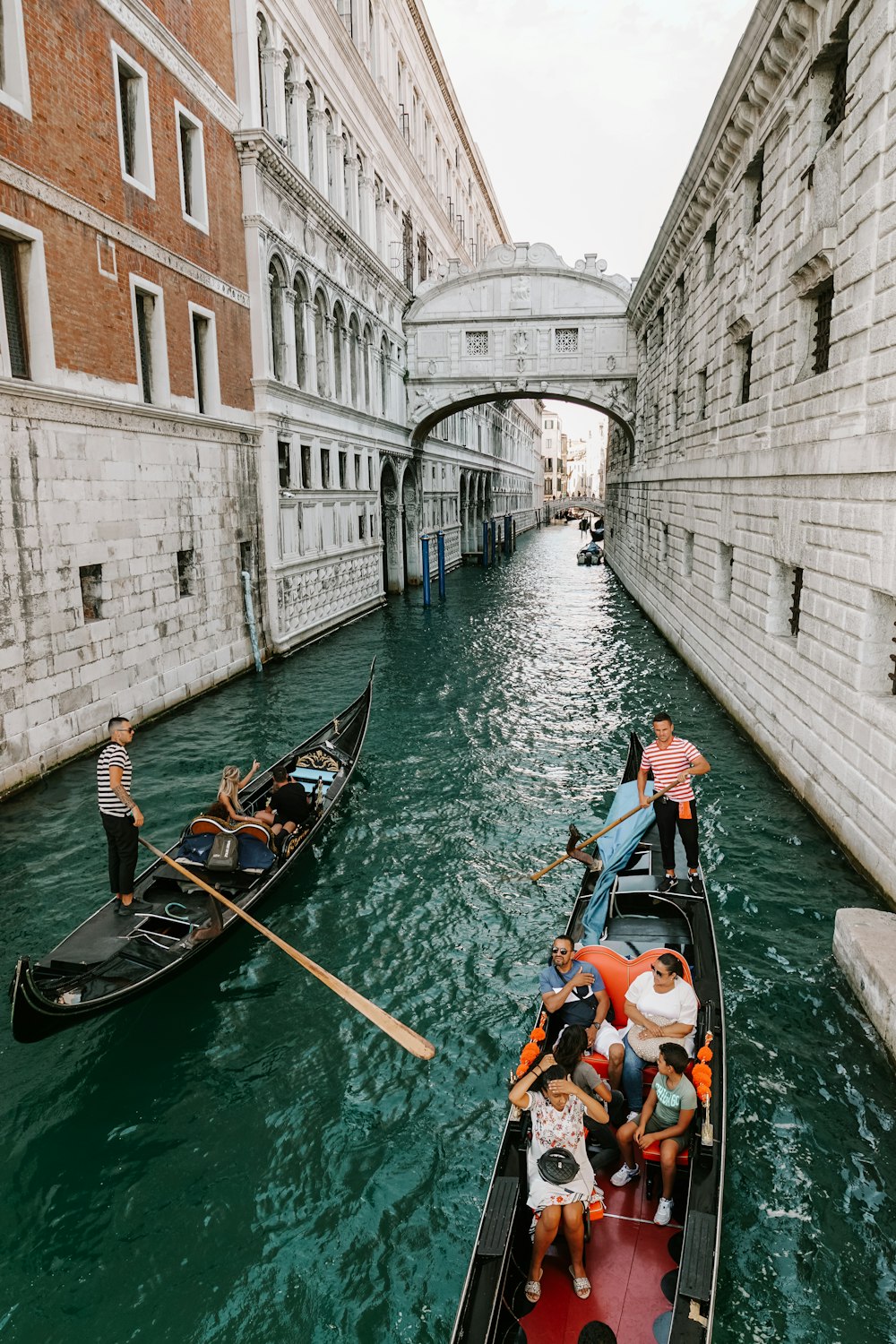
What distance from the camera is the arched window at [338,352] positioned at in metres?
19.5

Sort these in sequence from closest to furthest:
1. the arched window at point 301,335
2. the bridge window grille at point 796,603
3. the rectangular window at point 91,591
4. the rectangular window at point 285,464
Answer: the bridge window grille at point 796,603
the rectangular window at point 91,591
the rectangular window at point 285,464
the arched window at point 301,335

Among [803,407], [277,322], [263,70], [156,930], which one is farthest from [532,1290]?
[263,70]

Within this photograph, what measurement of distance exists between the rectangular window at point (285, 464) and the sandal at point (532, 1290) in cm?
1448

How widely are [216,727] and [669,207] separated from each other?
43.6 feet

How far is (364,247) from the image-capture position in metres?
20.6

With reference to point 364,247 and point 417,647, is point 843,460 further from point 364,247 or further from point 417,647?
point 364,247

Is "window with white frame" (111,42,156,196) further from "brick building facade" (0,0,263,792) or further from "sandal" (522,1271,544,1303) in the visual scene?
"sandal" (522,1271,544,1303)

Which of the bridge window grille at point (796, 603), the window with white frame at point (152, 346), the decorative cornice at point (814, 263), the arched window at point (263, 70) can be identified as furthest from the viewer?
the arched window at point (263, 70)

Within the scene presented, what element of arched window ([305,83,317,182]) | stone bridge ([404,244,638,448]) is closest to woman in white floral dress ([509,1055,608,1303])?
arched window ([305,83,317,182])

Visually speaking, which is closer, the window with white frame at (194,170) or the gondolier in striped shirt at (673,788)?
the gondolier in striped shirt at (673,788)

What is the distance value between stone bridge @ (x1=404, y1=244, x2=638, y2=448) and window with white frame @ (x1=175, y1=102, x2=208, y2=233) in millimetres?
12308

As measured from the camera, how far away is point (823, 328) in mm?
9070

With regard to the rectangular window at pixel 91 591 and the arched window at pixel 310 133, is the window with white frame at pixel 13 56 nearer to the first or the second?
the rectangular window at pixel 91 591

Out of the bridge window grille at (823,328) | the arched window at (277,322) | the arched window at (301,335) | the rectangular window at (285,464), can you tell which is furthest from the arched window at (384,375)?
the bridge window grille at (823,328)
